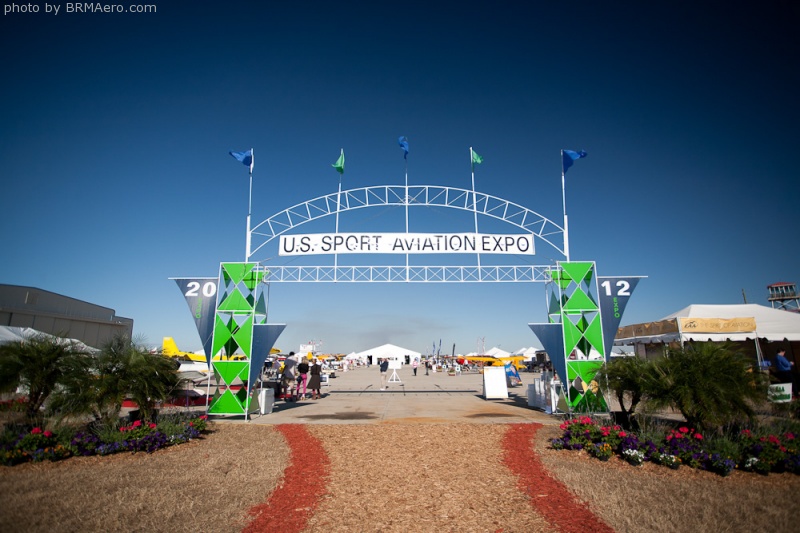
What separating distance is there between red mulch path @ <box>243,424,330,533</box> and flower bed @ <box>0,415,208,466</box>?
2564 mm

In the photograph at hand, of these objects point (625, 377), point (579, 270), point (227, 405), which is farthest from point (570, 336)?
point (227, 405)

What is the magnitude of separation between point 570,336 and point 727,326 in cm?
868

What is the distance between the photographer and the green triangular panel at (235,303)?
13.7 metres

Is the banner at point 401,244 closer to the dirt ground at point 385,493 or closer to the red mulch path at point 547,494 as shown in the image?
the red mulch path at point 547,494

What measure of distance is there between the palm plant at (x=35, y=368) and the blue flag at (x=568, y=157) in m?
15.4

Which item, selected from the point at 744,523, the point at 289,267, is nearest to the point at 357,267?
the point at 289,267

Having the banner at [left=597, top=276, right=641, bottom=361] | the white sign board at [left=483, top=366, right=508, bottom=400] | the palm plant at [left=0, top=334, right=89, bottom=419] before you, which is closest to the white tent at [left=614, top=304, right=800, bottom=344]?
the banner at [left=597, top=276, right=641, bottom=361]

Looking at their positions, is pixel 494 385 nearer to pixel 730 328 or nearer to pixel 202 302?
pixel 730 328

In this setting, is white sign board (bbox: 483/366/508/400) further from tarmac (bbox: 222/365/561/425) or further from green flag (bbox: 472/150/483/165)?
green flag (bbox: 472/150/483/165)

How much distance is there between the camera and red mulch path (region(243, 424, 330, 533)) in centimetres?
500

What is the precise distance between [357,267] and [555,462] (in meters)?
9.08

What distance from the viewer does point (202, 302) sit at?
45.1 feet

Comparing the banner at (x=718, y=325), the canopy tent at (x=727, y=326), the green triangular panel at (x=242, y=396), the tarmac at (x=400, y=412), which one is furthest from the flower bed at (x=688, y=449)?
the banner at (x=718, y=325)

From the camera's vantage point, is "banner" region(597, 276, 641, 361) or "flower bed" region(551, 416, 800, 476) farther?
"banner" region(597, 276, 641, 361)
